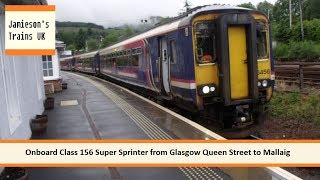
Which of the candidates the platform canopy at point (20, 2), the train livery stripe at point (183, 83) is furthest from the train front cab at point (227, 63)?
the platform canopy at point (20, 2)

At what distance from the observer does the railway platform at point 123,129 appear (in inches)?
265

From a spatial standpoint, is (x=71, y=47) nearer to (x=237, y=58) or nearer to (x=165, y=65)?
(x=165, y=65)

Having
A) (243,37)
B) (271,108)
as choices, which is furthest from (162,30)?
(271,108)

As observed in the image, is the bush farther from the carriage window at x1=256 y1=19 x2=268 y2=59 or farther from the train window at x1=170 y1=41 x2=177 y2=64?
the train window at x1=170 y1=41 x2=177 y2=64

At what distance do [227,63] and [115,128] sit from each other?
327 centimetres

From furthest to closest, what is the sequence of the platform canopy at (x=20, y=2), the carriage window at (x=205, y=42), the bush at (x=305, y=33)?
the bush at (x=305, y=33), the carriage window at (x=205, y=42), the platform canopy at (x=20, y=2)

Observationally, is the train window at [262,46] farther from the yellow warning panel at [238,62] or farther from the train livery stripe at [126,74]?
the train livery stripe at [126,74]

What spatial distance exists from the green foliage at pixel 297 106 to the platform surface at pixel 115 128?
→ 169 inches

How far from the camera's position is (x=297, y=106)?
14023mm

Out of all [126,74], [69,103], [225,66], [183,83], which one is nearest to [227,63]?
[225,66]

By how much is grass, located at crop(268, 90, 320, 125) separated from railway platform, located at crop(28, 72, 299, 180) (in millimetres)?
4178

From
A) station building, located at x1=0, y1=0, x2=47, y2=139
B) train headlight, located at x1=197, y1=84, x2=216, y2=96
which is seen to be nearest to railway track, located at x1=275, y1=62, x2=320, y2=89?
train headlight, located at x1=197, y1=84, x2=216, y2=96

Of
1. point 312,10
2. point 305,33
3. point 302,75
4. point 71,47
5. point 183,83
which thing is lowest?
point 302,75

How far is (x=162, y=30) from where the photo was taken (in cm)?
1300
